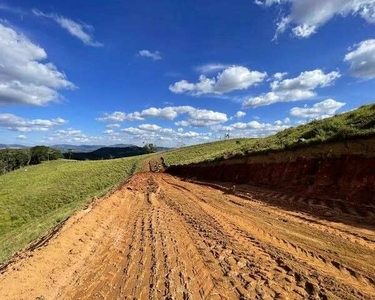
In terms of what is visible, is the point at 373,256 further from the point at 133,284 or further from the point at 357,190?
the point at 357,190

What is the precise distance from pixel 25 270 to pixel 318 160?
42.1 feet

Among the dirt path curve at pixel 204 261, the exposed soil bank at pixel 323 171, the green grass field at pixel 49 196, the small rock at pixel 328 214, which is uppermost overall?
the exposed soil bank at pixel 323 171

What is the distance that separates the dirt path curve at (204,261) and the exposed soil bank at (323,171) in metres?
3.24

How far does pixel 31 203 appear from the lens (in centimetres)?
3503

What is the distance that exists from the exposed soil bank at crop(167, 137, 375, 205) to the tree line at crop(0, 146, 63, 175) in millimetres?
121990

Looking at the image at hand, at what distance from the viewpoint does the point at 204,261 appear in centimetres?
692

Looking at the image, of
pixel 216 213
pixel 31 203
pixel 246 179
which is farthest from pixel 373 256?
pixel 31 203

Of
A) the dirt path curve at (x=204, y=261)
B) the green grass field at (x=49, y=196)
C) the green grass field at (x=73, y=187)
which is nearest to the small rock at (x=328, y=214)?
the dirt path curve at (x=204, y=261)

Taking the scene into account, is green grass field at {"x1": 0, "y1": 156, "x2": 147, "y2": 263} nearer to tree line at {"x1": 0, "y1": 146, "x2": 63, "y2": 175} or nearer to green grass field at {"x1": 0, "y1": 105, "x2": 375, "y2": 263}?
green grass field at {"x1": 0, "y1": 105, "x2": 375, "y2": 263}

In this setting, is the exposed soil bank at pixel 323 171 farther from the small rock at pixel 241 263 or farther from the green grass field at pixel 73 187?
the small rock at pixel 241 263

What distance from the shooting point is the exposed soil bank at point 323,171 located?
1203 cm

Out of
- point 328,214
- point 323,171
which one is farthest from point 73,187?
point 328,214

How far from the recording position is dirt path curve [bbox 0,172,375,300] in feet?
18.2

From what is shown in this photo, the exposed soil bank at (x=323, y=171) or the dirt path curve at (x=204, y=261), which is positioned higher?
the exposed soil bank at (x=323, y=171)
